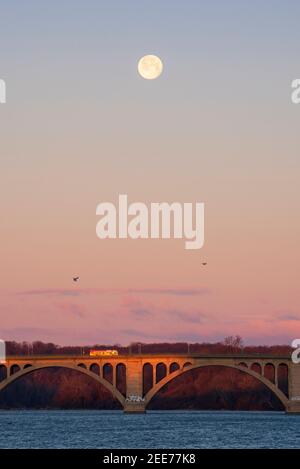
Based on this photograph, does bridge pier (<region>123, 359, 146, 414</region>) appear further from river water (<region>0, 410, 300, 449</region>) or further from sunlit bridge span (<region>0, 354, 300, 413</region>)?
river water (<region>0, 410, 300, 449</region>)

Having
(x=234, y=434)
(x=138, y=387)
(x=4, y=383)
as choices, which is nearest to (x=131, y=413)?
(x=138, y=387)

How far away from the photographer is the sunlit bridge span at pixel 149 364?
184000 mm

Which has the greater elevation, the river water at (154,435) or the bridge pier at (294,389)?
the bridge pier at (294,389)

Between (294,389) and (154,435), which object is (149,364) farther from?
(154,435)

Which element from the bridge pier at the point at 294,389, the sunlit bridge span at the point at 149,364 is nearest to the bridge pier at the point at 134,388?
the sunlit bridge span at the point at 149,364

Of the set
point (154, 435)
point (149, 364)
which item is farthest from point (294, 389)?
point (154, 435)

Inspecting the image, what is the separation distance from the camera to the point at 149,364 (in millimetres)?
192500

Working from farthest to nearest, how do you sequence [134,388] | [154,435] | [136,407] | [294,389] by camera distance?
1. [136,407]
2. [134,388]
3. [294,389]
4. [154,435]

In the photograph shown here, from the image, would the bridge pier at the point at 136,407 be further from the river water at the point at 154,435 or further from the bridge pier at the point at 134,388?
the river water at the point at 154,435

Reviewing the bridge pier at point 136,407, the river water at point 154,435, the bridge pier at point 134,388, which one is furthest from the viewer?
the bridge pier at point 136,407

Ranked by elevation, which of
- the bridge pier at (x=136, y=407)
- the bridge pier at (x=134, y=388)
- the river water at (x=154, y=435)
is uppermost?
the bridge pier at (x=134, y=388)
